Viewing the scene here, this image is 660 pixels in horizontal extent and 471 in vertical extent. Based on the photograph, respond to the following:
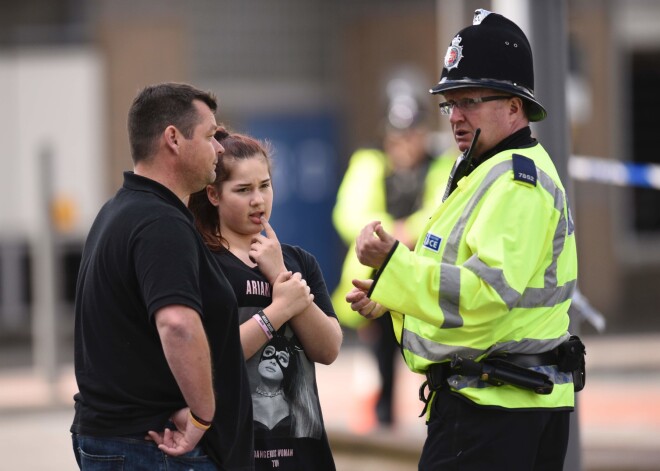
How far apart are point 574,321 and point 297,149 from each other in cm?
1396

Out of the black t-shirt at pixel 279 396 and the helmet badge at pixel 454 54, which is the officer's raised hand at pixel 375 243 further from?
the helmet badge at pixel 454 54

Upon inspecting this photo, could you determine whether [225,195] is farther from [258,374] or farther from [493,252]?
[493,252]

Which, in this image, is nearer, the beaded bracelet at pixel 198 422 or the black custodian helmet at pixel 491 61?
the beaded bracelet at pixel 198 422

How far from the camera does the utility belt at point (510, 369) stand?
13.8 ft

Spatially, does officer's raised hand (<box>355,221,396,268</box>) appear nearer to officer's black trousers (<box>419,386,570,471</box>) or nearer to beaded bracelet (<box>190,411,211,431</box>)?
officer's black trousers (<box>419,386,570,471</box>)

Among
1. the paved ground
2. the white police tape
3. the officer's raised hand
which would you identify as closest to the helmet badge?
the officer's raised hand

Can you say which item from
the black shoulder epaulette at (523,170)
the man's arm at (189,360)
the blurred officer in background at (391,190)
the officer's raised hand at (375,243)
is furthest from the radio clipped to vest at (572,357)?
the blurred officer in background at (391,190)

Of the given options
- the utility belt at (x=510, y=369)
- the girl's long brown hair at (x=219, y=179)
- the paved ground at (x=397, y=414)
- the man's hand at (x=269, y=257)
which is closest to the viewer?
the utility belt at (x=510, y=369)

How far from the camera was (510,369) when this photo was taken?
4215 mm

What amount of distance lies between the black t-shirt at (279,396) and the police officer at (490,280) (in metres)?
0.32

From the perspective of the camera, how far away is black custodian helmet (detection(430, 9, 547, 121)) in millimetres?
4305

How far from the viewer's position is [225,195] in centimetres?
457

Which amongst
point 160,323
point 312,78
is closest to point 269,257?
point 160,323

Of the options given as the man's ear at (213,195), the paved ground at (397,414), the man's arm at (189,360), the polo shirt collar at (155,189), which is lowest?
the paved ground at (397,414)
